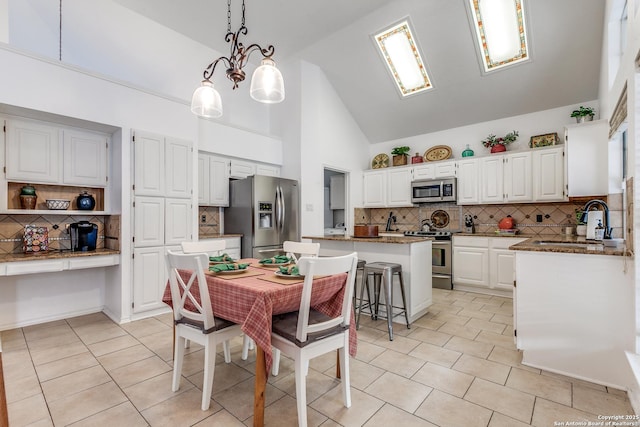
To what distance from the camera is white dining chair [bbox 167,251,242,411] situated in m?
1.81

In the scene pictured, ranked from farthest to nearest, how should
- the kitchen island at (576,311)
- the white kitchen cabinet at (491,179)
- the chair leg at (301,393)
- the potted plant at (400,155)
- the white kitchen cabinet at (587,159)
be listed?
the potted plant at (400,155) → the white kitchen cabinet at (491,179) → the white kitchen cabinet at (587,159) → the kitchen island at (576,311) → the chair leg at (301,393)

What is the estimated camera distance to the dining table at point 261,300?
5.32 feet

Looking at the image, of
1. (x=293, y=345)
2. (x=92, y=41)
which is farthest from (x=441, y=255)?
(x=92, y=41)

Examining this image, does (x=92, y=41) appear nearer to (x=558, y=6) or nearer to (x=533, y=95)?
(x=558, y=6)

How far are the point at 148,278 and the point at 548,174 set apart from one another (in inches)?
215

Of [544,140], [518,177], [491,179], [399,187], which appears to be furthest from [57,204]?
[544,140]

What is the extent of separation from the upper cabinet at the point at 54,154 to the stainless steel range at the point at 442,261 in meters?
4.77

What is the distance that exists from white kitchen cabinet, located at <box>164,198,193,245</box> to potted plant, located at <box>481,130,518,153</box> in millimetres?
4690

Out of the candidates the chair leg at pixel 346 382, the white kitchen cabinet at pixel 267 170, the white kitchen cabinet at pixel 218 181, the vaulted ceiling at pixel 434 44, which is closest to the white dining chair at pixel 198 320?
the chair leg at pixel 346 382

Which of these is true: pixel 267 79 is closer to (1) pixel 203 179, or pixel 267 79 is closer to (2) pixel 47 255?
(1) pixel 203 179

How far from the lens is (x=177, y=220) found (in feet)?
12.4

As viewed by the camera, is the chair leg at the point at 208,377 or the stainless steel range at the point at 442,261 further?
the stainless steel range at the point at 442,261

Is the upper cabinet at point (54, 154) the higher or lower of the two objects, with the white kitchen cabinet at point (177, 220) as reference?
higher

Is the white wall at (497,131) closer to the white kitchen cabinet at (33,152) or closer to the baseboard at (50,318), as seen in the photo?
the white kitchen cabinet at (33,152)
